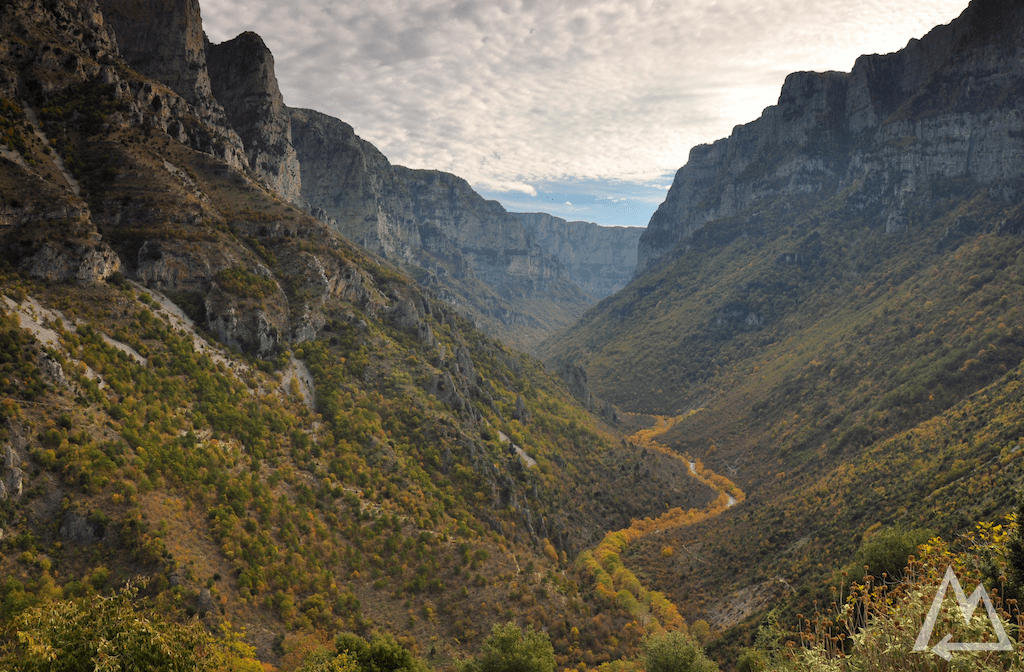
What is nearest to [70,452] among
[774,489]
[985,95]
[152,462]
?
[152,462]

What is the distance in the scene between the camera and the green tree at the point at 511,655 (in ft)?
115

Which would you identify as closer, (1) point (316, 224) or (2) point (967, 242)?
(1) point (316, 224)

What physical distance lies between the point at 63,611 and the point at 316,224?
2825 inches

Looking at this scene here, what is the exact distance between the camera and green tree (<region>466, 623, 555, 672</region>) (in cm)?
3519

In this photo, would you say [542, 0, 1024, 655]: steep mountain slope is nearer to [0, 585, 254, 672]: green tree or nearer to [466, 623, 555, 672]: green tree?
→ [466, 623, 555, 672]: green tree

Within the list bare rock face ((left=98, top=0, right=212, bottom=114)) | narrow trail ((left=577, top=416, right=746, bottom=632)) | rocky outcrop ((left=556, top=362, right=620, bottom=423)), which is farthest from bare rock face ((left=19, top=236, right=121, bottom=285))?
rocky outcrop ((left=556, top=362, right=620, bottom=423))

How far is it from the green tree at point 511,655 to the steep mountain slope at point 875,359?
95.3ft

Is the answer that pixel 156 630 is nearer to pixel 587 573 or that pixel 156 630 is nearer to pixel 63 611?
pixel 63 611

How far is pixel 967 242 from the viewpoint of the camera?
13188cm

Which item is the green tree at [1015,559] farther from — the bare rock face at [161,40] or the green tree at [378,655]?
the bare rock face at [161,40]

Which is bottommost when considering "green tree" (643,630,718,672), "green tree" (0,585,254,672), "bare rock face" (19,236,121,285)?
"green tree" (643,630,718,672)

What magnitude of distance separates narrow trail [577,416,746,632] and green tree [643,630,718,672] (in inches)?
725

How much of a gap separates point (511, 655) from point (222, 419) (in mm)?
32344

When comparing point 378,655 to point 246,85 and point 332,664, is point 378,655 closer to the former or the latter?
point 332,664
